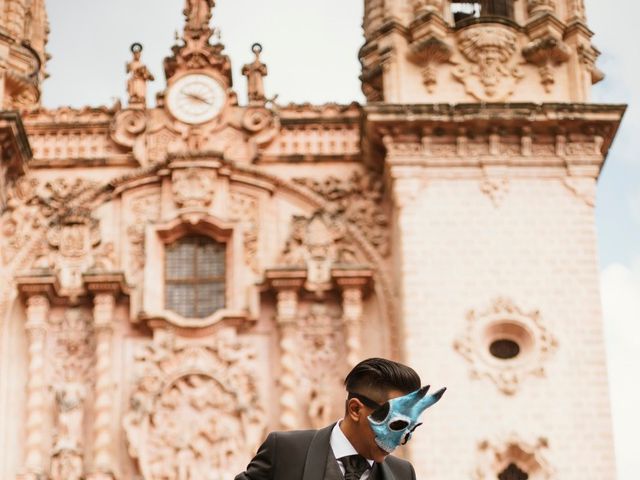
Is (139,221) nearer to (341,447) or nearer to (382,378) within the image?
(341,447)

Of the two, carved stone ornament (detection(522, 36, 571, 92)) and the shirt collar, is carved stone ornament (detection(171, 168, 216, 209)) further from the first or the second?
the shirt collar

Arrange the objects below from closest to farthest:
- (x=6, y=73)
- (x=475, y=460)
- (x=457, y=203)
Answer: (x=475, y=460) → (x=457, y=203) → (x=6, y=73)

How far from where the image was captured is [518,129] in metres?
17.0

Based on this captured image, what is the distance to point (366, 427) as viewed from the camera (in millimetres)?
4406

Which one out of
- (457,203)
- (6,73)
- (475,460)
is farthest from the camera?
(6,73)

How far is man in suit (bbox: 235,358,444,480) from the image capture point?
4.32 meters

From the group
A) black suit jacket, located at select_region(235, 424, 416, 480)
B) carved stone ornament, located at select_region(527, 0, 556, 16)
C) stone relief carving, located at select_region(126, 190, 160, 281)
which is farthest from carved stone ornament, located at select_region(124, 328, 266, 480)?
black suit jacket, located at select_region(235, 424, 416, 480)

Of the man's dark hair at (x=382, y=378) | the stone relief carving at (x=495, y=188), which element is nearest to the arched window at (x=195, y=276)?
the stone relief carving at (x=495, y=188)

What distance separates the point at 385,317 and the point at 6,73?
244 inches

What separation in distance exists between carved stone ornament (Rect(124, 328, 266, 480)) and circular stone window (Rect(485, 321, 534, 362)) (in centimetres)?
288

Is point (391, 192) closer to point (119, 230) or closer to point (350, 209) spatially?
point (350, 209)

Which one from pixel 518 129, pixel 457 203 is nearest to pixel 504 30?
pixel 518 129

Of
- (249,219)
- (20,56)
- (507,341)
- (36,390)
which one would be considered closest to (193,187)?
(249,219)

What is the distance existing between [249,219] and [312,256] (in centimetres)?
102
